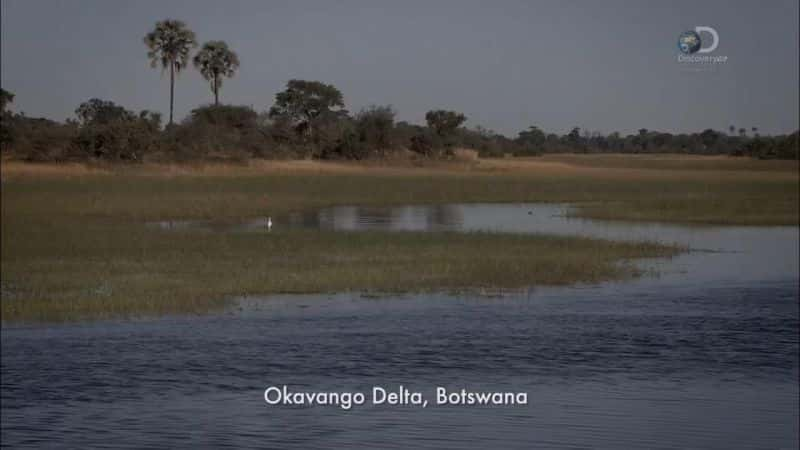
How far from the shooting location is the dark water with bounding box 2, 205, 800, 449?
469 inches

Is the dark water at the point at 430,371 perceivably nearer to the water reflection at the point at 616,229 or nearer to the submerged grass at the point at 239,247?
the submerged grass at the point at 239,247

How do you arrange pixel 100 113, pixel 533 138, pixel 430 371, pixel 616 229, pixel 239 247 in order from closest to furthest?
pixel 430 371
pixel 239 247
pixel 616 229
pixel 100 113
pixel 533 138

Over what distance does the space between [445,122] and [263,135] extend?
690 inches

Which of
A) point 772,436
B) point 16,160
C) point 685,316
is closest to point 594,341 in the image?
point 685,316

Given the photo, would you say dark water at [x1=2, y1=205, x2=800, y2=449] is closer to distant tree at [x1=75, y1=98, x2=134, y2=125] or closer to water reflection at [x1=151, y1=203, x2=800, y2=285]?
water reflection at [x1=151, y1=203, x2=800, y2=285]

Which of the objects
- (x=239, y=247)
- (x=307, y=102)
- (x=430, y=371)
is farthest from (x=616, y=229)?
(x=307, y=102)

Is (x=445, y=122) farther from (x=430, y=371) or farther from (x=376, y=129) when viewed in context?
(x=430, y=371)

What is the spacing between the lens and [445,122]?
8162 centimetres

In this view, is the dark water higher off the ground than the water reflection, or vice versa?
the water reflection

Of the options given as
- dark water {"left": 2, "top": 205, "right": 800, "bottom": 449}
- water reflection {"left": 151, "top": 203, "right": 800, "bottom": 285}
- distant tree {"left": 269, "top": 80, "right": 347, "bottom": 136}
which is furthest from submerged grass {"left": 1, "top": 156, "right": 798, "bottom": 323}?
distant tree {"left": 269, "top": 80, "right": 347, "bottom": 136}

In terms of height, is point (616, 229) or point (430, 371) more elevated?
point (616, 229)

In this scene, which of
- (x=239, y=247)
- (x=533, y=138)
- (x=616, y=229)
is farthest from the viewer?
(x=533, y=138)

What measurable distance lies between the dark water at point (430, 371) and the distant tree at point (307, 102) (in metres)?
58.4

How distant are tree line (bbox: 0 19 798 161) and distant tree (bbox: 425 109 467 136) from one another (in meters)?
0.07
